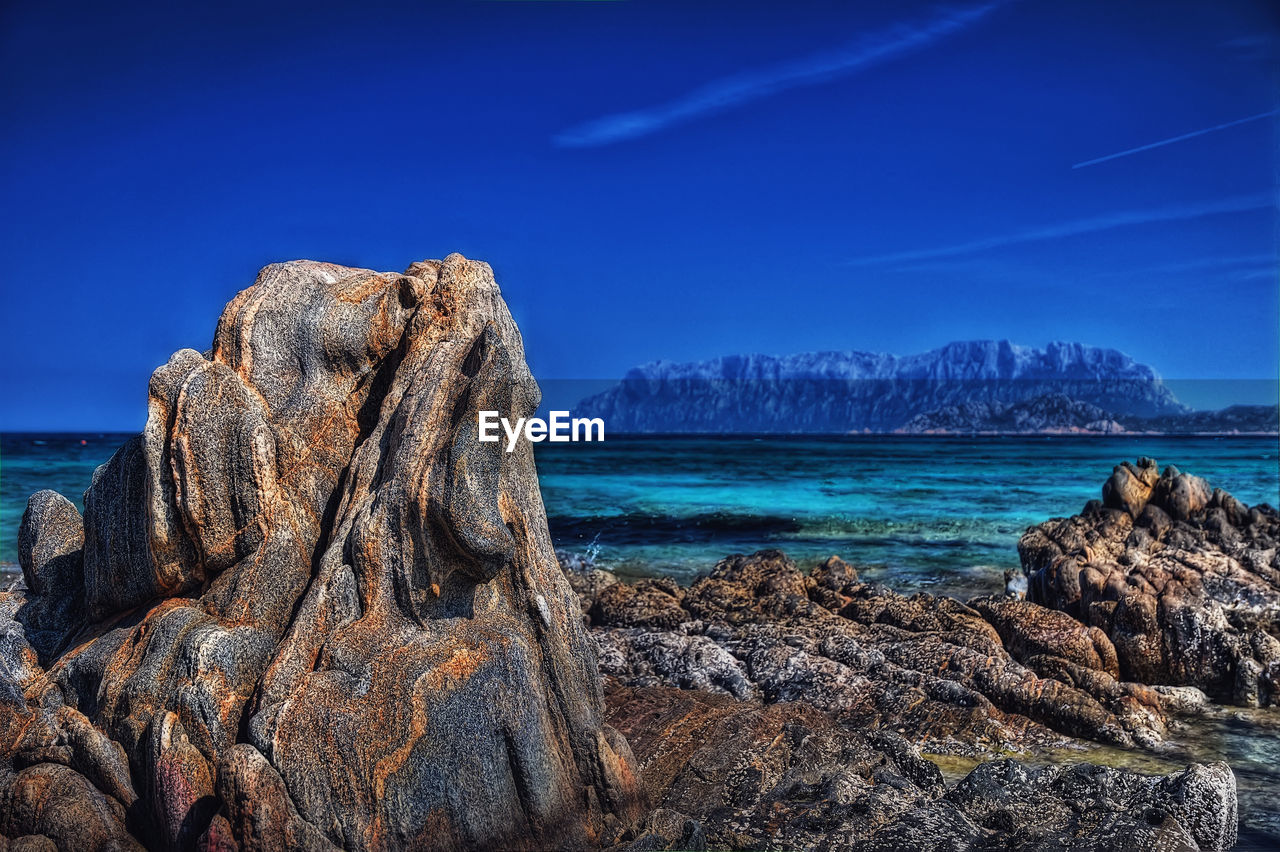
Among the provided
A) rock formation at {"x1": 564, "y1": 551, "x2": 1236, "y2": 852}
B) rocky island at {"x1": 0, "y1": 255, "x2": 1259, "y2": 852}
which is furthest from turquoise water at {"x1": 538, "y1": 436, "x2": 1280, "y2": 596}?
rocky island at {"x1": 0, "y1": 255, "x2": 1259, "y2": 852}

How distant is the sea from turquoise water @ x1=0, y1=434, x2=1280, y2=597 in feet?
0.34

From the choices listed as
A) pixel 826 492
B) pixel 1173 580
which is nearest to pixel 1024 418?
pixel 826 492

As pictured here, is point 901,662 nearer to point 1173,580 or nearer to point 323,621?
point 1173,580

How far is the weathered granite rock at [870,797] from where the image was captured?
22.9 ft

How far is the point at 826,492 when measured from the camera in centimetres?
5425

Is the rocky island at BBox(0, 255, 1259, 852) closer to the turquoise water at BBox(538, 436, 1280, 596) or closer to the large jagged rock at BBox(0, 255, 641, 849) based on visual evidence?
the large jagged rock at BBox(0, 255, 641, 849)

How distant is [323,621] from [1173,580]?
39.0 ft

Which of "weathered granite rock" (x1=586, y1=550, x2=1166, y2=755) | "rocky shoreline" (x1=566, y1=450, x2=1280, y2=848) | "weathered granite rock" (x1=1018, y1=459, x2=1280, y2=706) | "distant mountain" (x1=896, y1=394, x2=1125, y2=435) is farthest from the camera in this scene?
"distant mountain" (x1=896, y1=394, x2=1125, y2=435)

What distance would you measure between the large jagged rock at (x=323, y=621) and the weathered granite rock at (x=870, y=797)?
2.43 feet

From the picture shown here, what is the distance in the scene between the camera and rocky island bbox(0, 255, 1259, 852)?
6121 mm

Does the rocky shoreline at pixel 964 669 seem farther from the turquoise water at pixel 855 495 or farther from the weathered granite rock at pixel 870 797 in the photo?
the turquoise water at pixel 855 495

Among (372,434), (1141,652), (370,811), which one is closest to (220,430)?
(372,434)

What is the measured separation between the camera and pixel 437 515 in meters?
6.52

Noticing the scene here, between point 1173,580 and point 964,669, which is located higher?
point 1173,580
